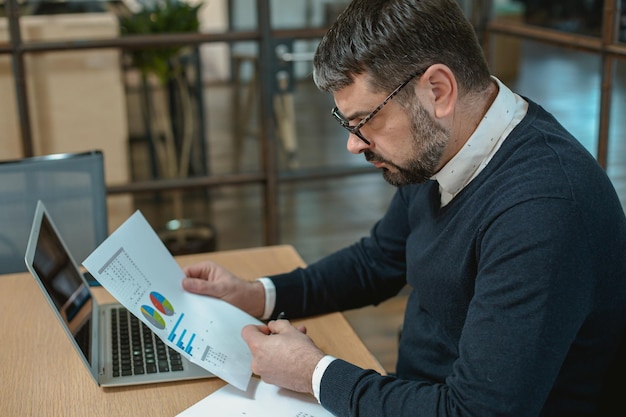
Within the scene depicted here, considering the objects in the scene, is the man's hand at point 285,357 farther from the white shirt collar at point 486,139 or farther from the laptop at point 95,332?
the white shirt collar at point 486,139

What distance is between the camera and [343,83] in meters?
1.30

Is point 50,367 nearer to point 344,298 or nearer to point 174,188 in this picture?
point 344,298

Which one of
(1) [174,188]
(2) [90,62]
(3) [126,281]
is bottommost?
(1) [174,188]

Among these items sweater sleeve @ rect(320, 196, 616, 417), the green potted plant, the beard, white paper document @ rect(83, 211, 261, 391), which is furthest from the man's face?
the green potted plant

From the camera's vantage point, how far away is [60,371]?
4.73 feet

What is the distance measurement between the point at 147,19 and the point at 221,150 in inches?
23.5

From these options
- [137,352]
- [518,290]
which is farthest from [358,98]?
[137,352]

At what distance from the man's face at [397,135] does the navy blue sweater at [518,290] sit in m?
0.08

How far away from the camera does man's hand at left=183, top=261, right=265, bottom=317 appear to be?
158 centimetres

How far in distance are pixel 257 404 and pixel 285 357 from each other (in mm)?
85

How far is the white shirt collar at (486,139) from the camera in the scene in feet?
4.29

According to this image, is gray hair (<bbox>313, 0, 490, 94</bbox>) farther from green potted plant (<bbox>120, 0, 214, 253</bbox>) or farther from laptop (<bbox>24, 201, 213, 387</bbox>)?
green potted plant (<bbox>120, 0, 214, 253</bbox>)

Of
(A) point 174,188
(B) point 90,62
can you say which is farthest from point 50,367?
(B) point 90,62

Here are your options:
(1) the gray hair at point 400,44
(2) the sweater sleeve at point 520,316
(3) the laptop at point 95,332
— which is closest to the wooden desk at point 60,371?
(3) the laptop at point 95,332
